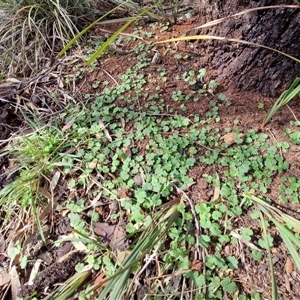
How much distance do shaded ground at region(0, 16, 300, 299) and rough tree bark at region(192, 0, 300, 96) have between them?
70mm

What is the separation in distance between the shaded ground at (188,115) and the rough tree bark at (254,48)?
0.07m

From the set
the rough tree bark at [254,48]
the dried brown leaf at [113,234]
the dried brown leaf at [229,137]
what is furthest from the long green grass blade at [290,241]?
the rough tree bark at [254,48]

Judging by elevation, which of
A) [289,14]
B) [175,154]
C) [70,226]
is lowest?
[70,226]

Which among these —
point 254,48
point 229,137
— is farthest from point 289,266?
point 254,48

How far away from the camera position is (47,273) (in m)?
1.34

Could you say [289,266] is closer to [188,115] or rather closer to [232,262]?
[232,262]

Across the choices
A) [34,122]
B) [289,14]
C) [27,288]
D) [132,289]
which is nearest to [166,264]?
[132,289]

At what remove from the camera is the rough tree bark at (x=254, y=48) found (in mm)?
1493

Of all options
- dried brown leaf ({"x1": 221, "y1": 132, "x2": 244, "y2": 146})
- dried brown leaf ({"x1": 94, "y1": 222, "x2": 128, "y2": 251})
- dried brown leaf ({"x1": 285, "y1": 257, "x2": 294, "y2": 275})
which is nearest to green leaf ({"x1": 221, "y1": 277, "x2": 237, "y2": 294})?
dried brown leaf ({"x1": 285, "y1": 257, "x2": 294, "y2": 275})

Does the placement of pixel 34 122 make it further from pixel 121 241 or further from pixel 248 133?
pixel 248 133

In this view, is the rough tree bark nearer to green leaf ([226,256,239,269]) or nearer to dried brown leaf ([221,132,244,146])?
dried brown leaf ([221,132,244,146])

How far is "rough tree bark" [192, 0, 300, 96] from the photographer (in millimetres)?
1493

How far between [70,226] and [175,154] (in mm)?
572

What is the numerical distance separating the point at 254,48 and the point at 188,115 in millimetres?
453
